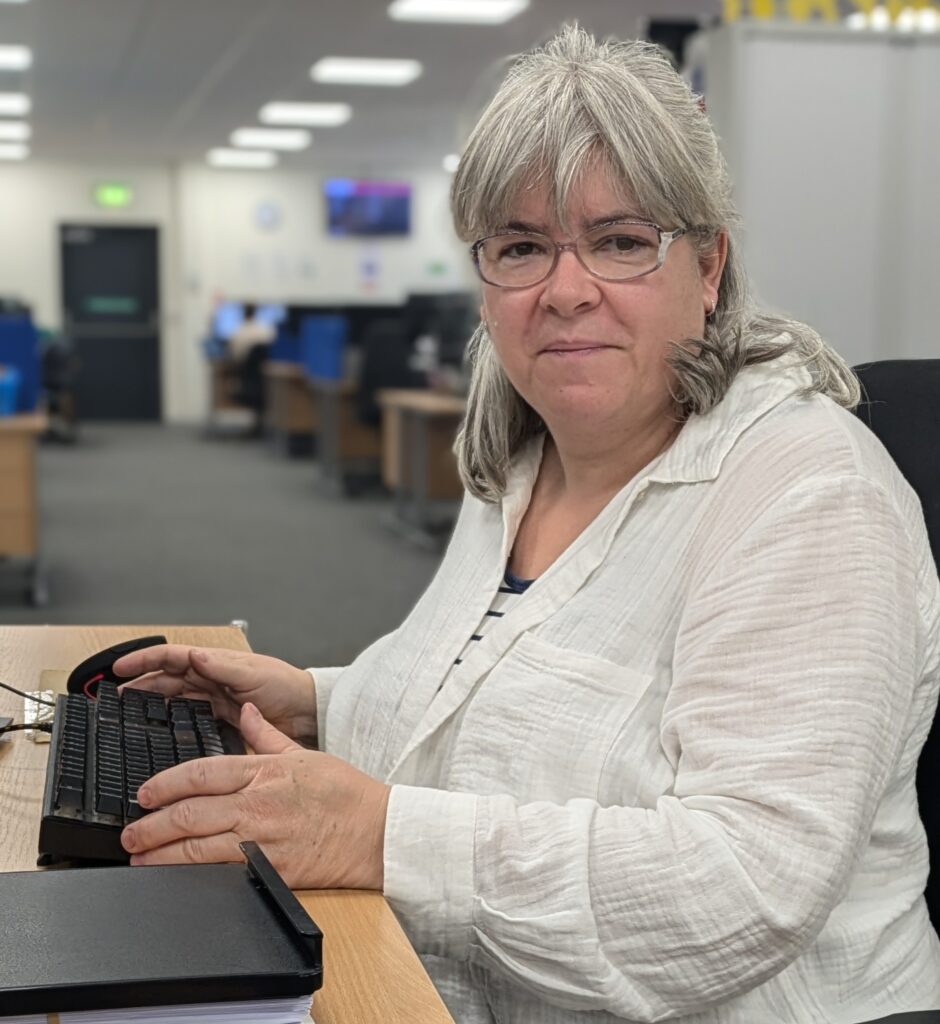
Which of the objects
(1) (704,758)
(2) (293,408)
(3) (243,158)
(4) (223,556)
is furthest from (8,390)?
(3) (243,158)

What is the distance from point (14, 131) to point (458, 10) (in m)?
6.50

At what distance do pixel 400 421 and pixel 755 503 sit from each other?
6.73 meters

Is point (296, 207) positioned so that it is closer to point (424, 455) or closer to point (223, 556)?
point (424, 455)

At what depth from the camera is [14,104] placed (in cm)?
1114

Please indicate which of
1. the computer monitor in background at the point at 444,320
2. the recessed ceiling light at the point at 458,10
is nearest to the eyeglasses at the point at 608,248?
the recessed ceiling light at the point at 458,10

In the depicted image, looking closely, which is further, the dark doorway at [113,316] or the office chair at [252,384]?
the dark doorway at [113,316]

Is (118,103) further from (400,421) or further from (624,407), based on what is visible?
(624,407)

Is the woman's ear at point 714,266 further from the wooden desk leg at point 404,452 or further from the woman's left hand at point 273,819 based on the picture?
the wooden desk leg at point 404,452

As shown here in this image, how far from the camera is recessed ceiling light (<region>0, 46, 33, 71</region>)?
880 cm

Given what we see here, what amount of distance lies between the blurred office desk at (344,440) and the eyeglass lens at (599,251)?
797 centimetres

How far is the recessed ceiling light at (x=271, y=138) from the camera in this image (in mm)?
12844

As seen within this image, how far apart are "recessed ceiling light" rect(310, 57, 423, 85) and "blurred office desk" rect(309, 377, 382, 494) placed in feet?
6.86

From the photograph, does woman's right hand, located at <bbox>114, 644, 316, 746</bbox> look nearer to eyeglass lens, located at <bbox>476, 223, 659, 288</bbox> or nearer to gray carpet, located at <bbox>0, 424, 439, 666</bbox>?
eyeglass lens, located at <bbox>476, 223, 659, 288</bbox>

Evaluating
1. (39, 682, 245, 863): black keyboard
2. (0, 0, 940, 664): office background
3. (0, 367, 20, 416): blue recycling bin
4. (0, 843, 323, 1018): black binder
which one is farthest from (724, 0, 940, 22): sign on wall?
(0, 843, 323, 1018): black binder
